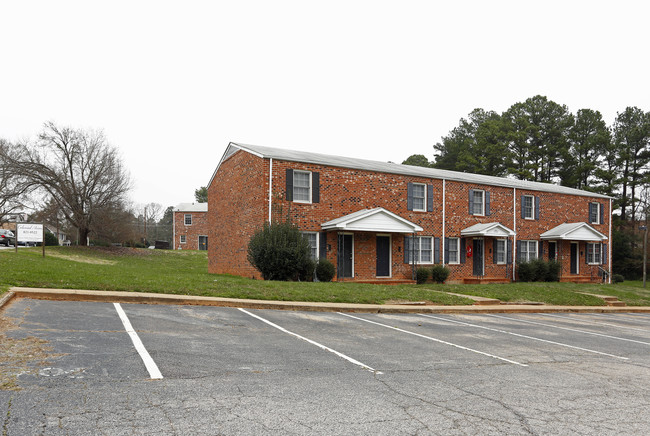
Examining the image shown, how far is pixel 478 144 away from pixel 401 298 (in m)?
48.9

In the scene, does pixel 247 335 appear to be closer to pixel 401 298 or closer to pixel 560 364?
pixel 560 364

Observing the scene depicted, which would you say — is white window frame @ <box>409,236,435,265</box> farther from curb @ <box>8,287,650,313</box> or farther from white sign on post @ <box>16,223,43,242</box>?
white sign on post @ <box>16,223,43,242</box>

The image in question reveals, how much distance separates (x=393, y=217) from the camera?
2248 cm

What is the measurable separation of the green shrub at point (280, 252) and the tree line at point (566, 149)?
44299 mm

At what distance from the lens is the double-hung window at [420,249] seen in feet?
80.0

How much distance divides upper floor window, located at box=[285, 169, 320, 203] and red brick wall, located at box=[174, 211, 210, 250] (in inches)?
1558

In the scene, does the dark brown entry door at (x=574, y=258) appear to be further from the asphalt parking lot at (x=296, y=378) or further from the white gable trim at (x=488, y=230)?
the asphalt parking lot at (x=296, y=378)

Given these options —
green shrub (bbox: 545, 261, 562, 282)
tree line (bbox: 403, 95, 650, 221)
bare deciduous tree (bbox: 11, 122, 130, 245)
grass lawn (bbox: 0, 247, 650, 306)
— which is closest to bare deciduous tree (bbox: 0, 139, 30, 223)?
bare deciduous tree (bbox: 11, 122, 130, 245)

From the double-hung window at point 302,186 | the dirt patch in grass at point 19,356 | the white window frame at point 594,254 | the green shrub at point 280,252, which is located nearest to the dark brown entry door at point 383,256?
the double-hung window at point 302,186

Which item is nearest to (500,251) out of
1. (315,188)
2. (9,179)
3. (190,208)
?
(315,188)

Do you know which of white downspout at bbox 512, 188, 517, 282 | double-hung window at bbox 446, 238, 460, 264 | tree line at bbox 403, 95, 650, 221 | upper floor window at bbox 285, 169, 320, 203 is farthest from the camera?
tree line at bbox 403, 95, 650, 221

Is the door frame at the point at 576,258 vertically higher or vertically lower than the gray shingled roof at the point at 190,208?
lower

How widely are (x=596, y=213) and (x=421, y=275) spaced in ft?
55.5

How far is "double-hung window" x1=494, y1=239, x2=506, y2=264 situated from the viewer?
27.8m
